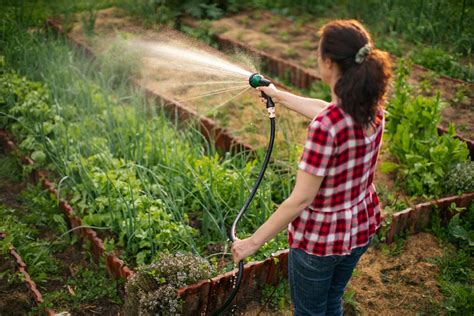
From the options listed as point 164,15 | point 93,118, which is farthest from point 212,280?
point 164,15

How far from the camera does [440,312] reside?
3.22 metres

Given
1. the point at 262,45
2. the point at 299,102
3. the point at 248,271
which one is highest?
the point at 299,102

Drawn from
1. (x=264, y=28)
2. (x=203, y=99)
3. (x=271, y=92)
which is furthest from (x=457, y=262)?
(x=264, y=28)

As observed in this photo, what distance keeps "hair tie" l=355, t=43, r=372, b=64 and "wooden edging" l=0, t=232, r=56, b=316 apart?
204cm

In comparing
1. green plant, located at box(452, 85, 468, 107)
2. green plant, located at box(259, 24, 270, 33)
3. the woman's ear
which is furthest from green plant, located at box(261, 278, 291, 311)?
green plant, located at box(259, 24, 270, 33)

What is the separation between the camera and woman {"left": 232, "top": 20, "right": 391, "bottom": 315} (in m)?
2.00

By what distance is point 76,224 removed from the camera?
12.2 feet

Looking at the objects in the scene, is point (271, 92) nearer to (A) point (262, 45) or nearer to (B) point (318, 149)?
(B) point (318, 149)

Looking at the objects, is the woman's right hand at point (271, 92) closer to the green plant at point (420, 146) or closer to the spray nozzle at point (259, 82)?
the spray nozzle at point (259, 82)

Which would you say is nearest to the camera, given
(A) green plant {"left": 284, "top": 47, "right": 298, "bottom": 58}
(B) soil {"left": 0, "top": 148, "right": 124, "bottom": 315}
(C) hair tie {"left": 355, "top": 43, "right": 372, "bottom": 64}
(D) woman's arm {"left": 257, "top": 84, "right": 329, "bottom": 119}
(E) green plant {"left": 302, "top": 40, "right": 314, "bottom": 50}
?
(C) hair tie {"left": 355, "top": 43, "right": 372, "bottom": 64}

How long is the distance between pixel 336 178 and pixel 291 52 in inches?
189

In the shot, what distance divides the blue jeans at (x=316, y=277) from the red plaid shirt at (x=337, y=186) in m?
0.05

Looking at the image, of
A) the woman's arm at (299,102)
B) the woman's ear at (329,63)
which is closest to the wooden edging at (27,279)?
the woman's arm at (299,102)

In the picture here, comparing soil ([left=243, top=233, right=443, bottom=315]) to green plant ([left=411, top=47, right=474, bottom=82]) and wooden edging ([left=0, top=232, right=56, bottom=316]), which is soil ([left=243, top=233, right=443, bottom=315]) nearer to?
wooden edging ([left=0, top=232, right=56, bottom=316])
